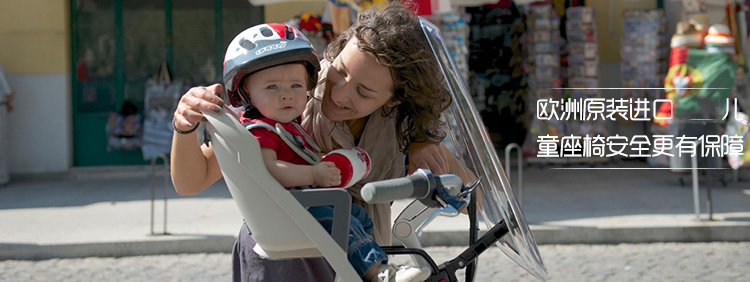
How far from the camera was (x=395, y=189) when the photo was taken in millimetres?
1845

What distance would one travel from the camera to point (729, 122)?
31.9 feet

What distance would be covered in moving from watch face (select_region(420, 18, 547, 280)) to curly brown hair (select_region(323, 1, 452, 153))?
0.65 feet

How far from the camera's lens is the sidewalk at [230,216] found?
7238 mm

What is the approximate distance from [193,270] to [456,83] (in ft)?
16.2

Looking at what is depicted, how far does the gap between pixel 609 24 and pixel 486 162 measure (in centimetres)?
1069

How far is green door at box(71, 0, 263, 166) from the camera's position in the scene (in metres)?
11.7

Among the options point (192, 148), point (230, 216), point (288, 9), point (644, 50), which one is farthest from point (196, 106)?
point (644, 50)

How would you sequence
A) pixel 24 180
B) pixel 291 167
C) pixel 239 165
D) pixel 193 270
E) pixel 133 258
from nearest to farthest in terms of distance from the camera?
pixel 239 165 < pixel 291 167 < pixel 193 270 < pixel 133 258 < pixel 24 180

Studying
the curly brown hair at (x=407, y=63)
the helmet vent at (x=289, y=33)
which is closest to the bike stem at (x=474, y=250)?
the curly brown hair at (x=407, y=63)

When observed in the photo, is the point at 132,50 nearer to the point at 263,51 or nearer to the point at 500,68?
the point at 500,68

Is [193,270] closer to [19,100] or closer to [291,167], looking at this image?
[291,167]

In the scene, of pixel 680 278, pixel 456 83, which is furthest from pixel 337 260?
pixel 680 278

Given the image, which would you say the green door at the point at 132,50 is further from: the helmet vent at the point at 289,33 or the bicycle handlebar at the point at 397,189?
the bicycle handlebar at the point at 397,189

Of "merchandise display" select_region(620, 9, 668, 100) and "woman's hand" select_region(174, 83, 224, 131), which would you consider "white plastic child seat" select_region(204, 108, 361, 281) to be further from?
"merchandise display" select_region(620, 9, 668, 100)
